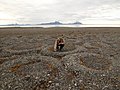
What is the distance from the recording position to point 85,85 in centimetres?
1156

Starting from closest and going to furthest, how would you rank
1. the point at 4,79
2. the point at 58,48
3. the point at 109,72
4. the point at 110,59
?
the point at 4,79 → the point at 109,72 → the point at 110,59 → the point at 58,48

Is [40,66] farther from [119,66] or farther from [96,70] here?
[119,66]

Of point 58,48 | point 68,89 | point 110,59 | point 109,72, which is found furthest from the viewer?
point 58,48

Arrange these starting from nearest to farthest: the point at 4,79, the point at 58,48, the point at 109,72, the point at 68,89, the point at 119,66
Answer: the point at 68,89, the point at 4,79, the point at 109,72, the point at 119,66, the point at 58,48

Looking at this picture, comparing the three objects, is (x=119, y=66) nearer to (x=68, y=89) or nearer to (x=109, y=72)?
(x=109, y=72)

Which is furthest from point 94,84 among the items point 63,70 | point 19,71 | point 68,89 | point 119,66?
point 19,71

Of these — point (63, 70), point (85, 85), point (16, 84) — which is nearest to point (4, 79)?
point (16, 84)

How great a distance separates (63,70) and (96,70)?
2888mm

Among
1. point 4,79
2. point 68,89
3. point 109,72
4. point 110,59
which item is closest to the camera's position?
point 68,89

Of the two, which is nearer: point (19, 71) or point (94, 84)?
point (94, 84)

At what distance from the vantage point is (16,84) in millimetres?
11695

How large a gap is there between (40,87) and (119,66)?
8.23m

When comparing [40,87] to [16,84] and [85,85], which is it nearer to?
[16,84]

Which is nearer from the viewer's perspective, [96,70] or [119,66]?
[96,70]
